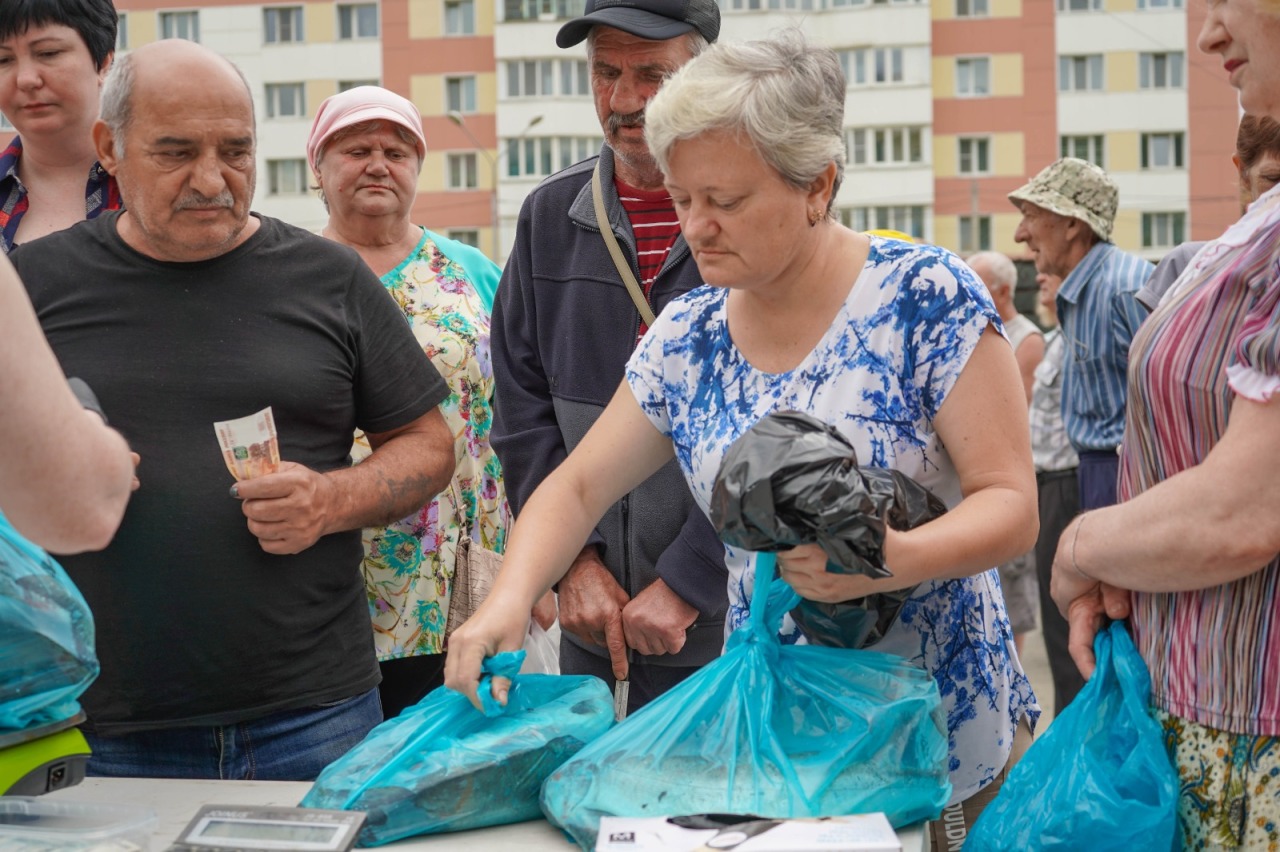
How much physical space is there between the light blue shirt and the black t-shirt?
3604mm

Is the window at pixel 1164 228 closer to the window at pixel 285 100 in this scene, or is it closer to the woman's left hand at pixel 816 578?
the window at pixel 285 100

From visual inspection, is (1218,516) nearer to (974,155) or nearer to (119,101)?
(119,101)

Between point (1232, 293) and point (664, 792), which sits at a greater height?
point (1232, 293)

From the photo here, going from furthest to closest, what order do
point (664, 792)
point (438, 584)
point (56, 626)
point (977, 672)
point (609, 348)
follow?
point (438, 584)
point (609, 348)
point (977, 672)
point (56, 626)
point (664, 792)

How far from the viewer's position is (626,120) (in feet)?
8.89

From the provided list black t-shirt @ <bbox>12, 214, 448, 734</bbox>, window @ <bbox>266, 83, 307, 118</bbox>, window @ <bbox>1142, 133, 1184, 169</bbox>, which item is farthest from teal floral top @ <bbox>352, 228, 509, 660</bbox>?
window @ <bbox>1142, 133, 1184, 169</bbox>

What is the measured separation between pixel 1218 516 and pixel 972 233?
126 feet

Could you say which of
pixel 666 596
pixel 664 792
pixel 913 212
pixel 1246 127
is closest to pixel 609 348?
pixel 666 596

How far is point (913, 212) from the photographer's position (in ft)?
128

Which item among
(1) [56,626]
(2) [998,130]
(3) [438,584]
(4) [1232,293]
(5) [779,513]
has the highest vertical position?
(2) [998,130]

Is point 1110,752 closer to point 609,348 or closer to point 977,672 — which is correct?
point 977,672

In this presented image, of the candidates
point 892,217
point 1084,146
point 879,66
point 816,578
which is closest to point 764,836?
point 816,578

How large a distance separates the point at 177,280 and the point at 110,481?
0.98 metres

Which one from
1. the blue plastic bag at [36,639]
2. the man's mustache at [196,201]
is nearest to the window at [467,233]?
the man's mustache at [196,201]
